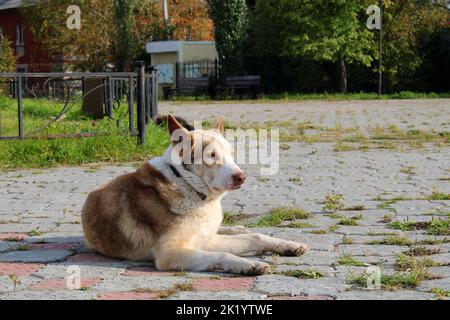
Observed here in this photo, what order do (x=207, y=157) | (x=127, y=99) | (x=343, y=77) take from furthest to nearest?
(x=343, y=77) < (x=127, y=99) < (x=207, y=157)

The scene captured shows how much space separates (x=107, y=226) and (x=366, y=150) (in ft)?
27.8

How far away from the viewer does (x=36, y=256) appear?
5824mm

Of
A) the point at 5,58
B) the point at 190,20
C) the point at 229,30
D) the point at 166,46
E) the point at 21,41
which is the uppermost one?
the point at 190,20

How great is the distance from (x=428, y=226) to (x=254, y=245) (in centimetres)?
188

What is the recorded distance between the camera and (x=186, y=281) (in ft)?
16.1

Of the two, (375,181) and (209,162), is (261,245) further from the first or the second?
(375,181)

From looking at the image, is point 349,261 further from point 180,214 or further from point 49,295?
point 49,295

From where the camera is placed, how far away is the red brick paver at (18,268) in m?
5.20

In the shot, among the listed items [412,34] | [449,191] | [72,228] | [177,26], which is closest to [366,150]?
[449,191]

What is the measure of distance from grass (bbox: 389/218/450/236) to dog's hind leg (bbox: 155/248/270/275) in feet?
6.73

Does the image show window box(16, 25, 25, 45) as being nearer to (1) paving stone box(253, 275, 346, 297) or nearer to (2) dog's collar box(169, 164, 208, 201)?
Result: (2) dog's collar box(169, 164, 208, 201)

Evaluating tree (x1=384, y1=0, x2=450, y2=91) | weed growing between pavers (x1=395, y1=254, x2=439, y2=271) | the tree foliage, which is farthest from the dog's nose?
the tree foliage

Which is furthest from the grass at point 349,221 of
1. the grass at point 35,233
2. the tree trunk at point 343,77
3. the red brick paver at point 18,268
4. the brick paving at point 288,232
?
the tree trunk at point 343,77

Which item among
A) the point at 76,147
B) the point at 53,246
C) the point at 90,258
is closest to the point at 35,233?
the point at 53,246
